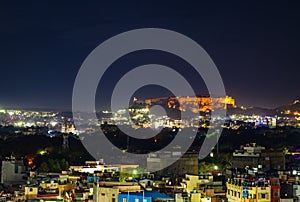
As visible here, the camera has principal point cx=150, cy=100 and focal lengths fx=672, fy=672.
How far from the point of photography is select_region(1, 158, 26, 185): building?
1316 centimetres

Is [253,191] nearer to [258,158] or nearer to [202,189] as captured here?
[202,189]

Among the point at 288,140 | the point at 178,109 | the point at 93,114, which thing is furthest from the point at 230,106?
the point at 288,140


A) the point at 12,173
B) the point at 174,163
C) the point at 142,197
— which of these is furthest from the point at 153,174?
the point at 142,197

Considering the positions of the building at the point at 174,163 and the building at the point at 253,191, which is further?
the building at the point at 174,163

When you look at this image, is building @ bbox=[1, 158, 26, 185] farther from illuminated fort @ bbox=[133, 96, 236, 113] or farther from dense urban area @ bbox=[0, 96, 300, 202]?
illuminated fort @ bbox=[133, 96, 236, 113]

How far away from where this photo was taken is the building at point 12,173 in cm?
1316

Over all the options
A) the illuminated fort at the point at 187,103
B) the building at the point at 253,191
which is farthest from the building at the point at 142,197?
the illuminated fort at the point at 187,103

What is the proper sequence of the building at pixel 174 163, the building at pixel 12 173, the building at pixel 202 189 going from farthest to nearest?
1. the building at pixel 174 163
2. the building at pixel 12 173
3. the building at pixel 202 189

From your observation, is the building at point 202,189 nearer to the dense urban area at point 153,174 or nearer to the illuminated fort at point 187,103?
the dense urban area at point 153,174

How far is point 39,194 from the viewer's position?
9.88 metres

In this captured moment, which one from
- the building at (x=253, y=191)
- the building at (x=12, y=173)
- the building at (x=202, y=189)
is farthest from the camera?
the building at (x=12, y=173)

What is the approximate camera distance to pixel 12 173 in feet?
44.3

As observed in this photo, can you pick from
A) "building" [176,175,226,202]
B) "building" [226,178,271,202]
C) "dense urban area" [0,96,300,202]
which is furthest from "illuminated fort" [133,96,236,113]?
"building" [226,178,271,202]

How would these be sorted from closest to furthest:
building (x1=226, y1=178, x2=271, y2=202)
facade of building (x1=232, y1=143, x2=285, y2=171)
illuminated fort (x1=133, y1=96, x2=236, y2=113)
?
building (x1=226, y1=178, x2=271, y2=202) < facade of building (x1=232, y1=143, x2=285, y2=171) < illuminated fort (x1=133, y1=96, x2=236, y2=113)
